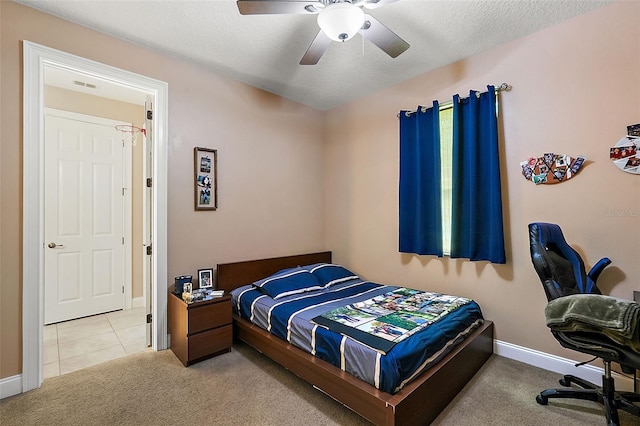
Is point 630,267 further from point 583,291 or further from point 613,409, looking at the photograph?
point 613,409

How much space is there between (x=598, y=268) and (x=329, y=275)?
2310mm

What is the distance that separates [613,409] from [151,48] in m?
4.44

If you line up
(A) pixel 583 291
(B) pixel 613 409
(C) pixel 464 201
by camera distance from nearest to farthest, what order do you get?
1. (B) pixel 613 409
2. (A) pixel 583 291
3. (C) pixel 464 201

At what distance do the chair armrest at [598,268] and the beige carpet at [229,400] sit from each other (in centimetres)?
87

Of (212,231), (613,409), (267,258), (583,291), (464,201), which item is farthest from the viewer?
(267,258)

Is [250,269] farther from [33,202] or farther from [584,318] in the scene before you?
[584,318]

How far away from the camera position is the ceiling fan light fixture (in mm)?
1652

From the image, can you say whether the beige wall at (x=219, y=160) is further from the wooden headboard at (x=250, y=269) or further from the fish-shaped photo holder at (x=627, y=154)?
the fish-shaped photo holder at (x=627, y=154)

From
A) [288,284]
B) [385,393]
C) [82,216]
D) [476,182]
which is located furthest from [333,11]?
[82,216]

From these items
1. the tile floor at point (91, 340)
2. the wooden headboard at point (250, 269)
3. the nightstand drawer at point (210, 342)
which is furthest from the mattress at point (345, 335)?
the tile floor at point (91, 340)

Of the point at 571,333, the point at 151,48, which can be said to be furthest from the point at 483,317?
the point at 151,48

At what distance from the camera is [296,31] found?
8.07ft

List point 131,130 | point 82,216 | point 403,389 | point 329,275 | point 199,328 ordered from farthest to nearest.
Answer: point 131,130, point 82,216, point 329,275, point 199,328, point 403,389

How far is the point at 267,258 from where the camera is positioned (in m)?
3.62
